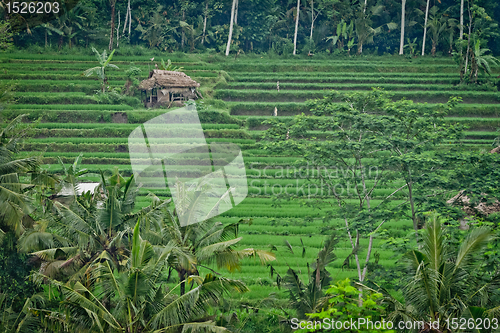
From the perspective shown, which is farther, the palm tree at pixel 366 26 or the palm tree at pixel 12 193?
the palm tree at pixel 366 26

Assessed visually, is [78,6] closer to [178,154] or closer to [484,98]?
[178,154]

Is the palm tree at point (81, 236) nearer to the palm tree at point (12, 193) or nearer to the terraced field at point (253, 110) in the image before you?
the palm tree at point (12, 193)

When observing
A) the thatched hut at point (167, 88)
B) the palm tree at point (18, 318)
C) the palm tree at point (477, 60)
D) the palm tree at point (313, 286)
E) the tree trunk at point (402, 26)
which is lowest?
the palm tree at point (18, 318)

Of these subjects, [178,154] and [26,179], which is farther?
[178,154]

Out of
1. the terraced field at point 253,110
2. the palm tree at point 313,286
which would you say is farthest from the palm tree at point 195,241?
the terraced field at point 253,110

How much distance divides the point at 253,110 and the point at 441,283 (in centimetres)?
Answer: 1421

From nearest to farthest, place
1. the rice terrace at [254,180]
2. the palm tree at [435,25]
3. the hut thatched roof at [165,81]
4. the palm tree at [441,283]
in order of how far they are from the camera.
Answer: the palm tree at [441,283]
the rice terrace at [254,180]
the hut thatched roof at [165,81]
the palm tree at [435,25]

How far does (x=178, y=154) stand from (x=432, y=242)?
10.9 m

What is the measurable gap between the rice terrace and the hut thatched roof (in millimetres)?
101

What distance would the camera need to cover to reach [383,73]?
72.6 ft

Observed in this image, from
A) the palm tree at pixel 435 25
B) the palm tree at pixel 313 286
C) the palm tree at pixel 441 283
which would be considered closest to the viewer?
the palm tree at pixel 441 283

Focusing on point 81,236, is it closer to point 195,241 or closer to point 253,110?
point 195,241

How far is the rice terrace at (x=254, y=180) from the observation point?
17.9 feet

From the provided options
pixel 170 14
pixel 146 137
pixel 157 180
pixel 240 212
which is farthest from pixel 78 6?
pixel 240 212
